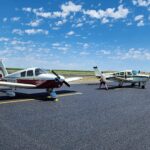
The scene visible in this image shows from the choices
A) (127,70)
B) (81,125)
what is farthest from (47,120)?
(127,70)

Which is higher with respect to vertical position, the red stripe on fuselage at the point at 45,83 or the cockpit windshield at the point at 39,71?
the cockpit windshield at the point at 39,71

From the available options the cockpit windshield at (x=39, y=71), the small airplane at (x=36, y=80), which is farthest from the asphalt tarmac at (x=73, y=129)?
the cockpit windshield at (x=39, y=71)

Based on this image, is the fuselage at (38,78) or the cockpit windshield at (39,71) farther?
the cockpit windshield at (39,71)

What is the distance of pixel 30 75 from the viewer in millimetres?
20141

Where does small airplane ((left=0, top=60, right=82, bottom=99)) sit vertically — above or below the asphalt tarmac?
above

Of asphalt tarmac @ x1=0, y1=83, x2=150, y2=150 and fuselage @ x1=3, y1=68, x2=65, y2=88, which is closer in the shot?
asphalt tarmac @ x1=0, y1=83, x2=150, y2=150

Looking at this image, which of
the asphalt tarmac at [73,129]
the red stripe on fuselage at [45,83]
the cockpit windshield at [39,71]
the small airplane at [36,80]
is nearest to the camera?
the asphalt tarmac at [73,129]

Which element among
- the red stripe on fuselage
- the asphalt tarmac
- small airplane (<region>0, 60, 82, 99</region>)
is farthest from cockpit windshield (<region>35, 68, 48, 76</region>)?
the asphalt tarmac

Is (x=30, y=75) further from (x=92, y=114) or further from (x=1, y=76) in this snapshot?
(x=92, y=114)

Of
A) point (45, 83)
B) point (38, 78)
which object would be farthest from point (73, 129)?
point (38, 78)

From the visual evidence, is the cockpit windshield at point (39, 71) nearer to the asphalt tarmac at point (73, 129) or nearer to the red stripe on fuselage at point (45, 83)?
the red stripe on fuselage at point (45, 83)

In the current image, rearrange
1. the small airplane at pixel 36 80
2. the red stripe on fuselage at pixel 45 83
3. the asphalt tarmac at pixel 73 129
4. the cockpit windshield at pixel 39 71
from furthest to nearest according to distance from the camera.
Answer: the cockpit windshield at pixel 39 71 < the red stripe on fuselage at pixel 45 83 < the small airplane at pixel 36 80 < the asphalt tarmac at pixel 73 129

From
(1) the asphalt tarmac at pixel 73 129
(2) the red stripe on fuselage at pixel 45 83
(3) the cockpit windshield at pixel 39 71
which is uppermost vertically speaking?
(3) the cockpit windshield at pixel 39 71

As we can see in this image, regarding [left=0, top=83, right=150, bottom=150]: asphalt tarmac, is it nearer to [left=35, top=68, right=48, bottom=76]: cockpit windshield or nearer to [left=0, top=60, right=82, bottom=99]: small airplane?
[left=0, top=60, right=82, bottom=99]: small airplane
